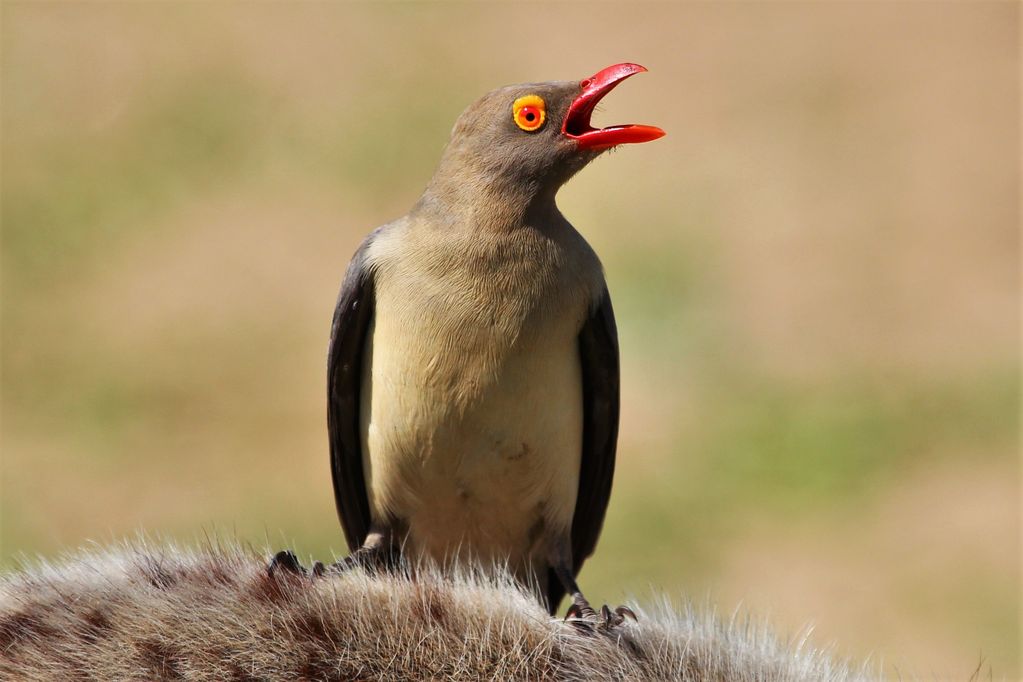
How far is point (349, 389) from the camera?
22.6 ft

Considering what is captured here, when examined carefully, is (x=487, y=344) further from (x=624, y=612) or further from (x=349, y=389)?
(x=624, y=612)

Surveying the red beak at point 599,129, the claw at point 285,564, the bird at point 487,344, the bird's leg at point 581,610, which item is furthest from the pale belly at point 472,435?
the claw at point 285,564

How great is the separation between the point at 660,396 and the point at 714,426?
0.76 m

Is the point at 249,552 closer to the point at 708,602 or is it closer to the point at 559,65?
the point at 708,602

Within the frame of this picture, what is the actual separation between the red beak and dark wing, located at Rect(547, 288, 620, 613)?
2.57ft

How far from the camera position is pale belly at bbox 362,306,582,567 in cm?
628

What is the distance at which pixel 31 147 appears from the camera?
21.2 meters

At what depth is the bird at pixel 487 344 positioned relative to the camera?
629 cm

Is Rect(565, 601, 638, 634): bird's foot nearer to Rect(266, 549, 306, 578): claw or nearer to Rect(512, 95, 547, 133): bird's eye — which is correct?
Rect(266, 549, 306, 578): claw

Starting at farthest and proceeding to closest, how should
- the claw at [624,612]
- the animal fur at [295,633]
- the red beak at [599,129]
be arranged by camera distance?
the red beak at [599,129], the claw at [624,612], the animal fur at [295,633]

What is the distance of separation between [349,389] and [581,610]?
67.3 inches

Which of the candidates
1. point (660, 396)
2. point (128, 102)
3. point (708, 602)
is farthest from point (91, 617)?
point (128, 102)

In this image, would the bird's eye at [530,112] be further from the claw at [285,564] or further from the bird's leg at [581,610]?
the claw at [285,564]

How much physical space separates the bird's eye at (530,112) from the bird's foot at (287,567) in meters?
2.31
